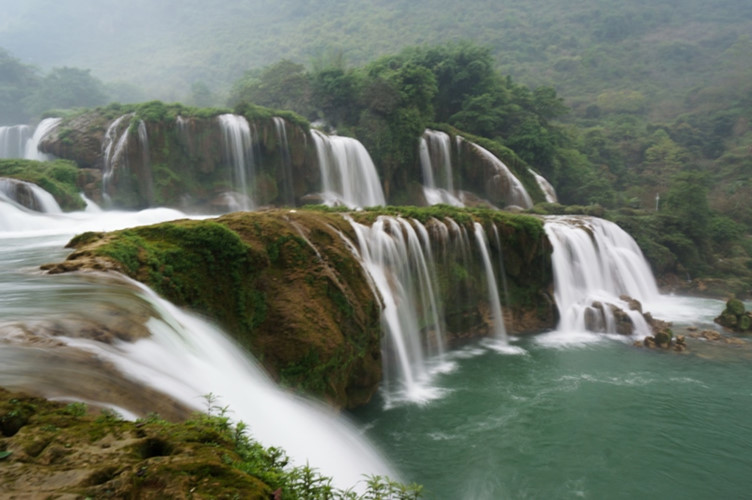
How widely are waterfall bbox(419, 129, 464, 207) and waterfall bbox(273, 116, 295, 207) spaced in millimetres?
7786

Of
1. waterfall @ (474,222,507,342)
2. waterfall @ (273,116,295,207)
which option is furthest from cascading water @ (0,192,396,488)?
waterfall @ (273,116,295,207)

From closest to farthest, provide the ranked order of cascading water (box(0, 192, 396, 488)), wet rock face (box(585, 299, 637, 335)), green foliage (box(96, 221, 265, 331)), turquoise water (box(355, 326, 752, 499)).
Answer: cascading water (box(0, 192, 396, 488)) → green foliage (box(96, 221, 265, 331)) → turquoise water (box(355, 326, 752, 499)) → wet rock face (box(585, 299, 637, 335))

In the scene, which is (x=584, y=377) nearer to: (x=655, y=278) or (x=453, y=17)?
(x=655, y=278)

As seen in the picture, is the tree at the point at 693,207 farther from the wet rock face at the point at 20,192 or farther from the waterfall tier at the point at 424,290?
the wet rock face at the point at 20,192

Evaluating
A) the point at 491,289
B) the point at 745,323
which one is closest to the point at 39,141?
the point at 491,289

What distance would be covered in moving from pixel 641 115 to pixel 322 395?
2473 inches

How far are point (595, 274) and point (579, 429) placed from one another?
1003 centimetres

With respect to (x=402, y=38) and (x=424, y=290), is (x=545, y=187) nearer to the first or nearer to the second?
→ (x=424, y=290)

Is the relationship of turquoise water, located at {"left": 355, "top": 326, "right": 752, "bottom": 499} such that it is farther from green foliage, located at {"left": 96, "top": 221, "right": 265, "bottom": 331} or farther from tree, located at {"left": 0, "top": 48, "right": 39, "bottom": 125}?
tree, located at {"left": 0, "top": 48, "right": 39, "bottom": 125}

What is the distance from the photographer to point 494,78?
3388cm

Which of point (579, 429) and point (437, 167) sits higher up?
point (437, 167)

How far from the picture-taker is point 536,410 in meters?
8.96

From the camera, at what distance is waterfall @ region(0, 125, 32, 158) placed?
24.5m

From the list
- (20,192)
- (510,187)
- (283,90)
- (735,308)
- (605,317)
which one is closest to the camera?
(20,192)
